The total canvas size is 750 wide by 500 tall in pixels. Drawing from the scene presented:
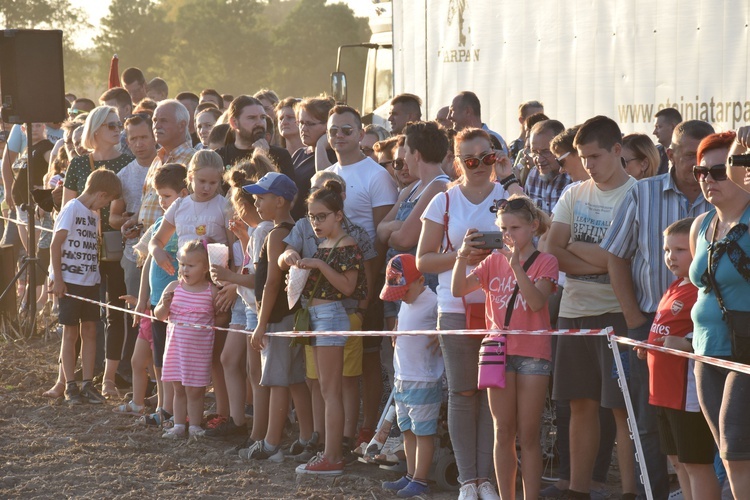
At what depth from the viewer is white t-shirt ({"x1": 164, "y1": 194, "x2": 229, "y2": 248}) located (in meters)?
7.68

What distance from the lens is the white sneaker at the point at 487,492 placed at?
5721 millimetres

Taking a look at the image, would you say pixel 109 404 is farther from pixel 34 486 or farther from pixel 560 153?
pixel 560 153

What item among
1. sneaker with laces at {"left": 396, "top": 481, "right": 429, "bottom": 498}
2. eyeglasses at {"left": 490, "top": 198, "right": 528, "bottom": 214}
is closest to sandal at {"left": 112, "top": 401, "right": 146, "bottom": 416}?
sneaker with laces at {"left": 396, "top": 481, "right": 429, "bottom": 498}

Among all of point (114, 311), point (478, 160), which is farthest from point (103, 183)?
point (478, 160)

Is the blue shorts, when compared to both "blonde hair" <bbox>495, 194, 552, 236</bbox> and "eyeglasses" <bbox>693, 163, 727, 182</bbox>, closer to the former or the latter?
"blonde hair" <bbox>495, 194, 552, 236</bbox>

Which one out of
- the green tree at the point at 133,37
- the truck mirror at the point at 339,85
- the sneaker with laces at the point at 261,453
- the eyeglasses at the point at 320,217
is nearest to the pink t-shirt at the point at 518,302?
the eyeglasses at the point at 320,217

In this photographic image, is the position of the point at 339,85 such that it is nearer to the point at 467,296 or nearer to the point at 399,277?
the point at 399,277

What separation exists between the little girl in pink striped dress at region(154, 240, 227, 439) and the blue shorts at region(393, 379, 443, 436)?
1.78 m

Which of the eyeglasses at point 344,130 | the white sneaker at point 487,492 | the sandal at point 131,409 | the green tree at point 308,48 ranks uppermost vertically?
the green tree at point 308,48

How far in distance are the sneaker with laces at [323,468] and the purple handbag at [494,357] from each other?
1464mm

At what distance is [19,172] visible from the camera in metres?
12.7

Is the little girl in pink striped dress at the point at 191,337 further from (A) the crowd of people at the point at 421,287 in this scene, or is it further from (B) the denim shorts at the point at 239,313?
(B) the denim shorts at the point at 239,313

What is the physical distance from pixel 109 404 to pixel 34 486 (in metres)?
2.29

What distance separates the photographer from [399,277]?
20.2 ft
